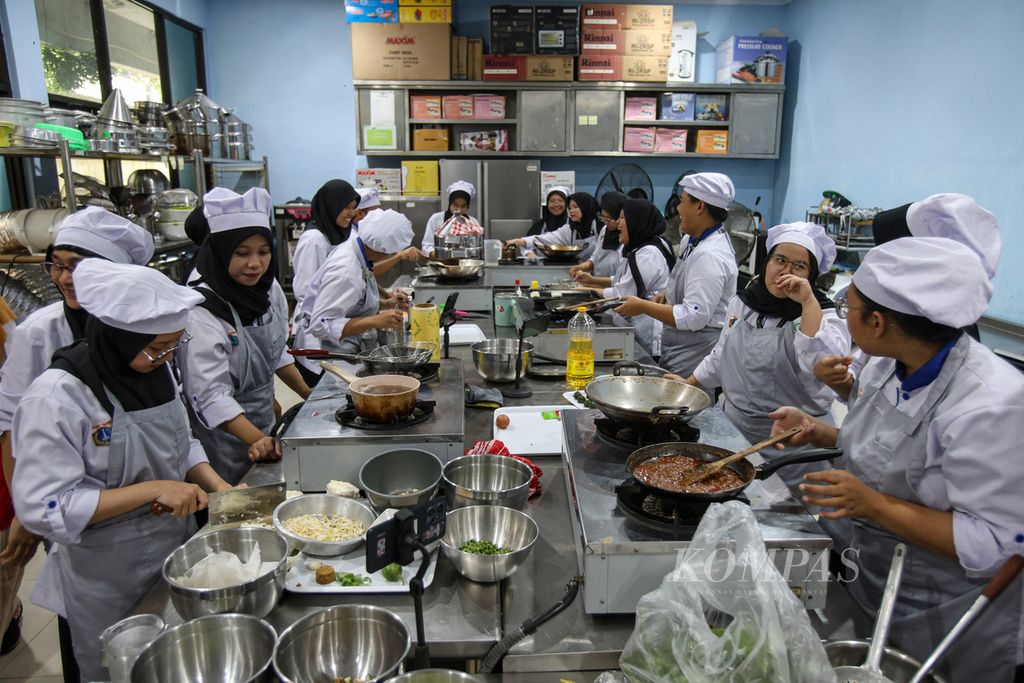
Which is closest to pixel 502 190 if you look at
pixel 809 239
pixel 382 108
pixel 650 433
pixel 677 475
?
pixel 382 108

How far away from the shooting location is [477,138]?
24.6 ft

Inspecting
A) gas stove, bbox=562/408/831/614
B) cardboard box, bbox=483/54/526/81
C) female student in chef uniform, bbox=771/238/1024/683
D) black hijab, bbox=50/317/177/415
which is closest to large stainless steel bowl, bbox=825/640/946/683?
gas stove, bbox=562/408/831/614

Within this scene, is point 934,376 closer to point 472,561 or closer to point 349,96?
point 472,561

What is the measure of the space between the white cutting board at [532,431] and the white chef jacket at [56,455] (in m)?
1.11

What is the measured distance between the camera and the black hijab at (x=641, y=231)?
13.0ft

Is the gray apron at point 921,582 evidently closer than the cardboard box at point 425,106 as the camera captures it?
Yes

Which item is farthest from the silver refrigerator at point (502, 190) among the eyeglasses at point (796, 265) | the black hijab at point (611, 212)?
the eyeglasses at point (796, 265)

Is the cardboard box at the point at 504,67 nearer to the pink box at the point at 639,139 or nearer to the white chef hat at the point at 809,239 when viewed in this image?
the pink box at the point at 639,139

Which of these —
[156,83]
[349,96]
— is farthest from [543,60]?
[156,83]

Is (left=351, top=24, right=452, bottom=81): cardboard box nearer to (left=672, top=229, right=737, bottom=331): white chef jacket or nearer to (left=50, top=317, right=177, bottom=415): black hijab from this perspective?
(left=672, top=229, right=737, bottom=331): white chef jacket

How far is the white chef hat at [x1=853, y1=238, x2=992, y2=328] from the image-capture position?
1.36m

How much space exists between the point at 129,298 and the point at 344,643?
0.90 meters

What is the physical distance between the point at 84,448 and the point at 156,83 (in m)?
6.58

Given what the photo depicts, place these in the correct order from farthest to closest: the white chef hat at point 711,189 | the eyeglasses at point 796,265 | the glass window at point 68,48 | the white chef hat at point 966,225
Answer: the glass window at point 68,48, the white chef hat at point 711,189, the eyeglasses at point 796,265, the white chef hat at point 966,225
